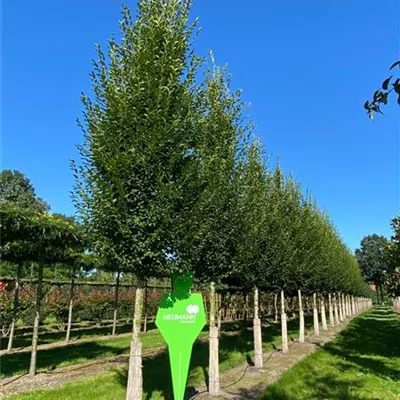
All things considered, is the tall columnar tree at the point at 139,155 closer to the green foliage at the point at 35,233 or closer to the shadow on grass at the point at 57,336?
the green foliage at the point at 35,233

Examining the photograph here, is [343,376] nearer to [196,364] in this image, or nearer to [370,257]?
[196,364]

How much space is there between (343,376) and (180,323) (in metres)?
6.15

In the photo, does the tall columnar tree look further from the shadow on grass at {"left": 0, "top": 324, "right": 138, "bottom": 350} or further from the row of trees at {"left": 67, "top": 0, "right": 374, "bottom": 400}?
the shadow on grass at {"left": 0, "top": 324, "right": 138, "bottom": 350}

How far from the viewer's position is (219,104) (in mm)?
9539

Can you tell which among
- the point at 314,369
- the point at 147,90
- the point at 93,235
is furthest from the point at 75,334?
the point at 147,90

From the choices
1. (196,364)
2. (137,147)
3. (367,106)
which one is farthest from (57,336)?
(367,106)

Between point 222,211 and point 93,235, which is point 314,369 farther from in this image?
point 93,235

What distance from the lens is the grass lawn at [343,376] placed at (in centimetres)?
865

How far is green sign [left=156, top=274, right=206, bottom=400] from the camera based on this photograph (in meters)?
6.80

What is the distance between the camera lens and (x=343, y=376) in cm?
1073

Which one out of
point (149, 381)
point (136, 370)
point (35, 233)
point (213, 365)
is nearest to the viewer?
point (136, 370)

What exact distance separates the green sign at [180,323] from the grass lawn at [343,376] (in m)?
2.18

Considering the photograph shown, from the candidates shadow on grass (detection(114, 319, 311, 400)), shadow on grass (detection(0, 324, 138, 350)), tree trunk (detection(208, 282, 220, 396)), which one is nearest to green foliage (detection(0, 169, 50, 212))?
shadow on grass (detection(0, 324, 138, 350))

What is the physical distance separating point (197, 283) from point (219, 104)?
406cm
